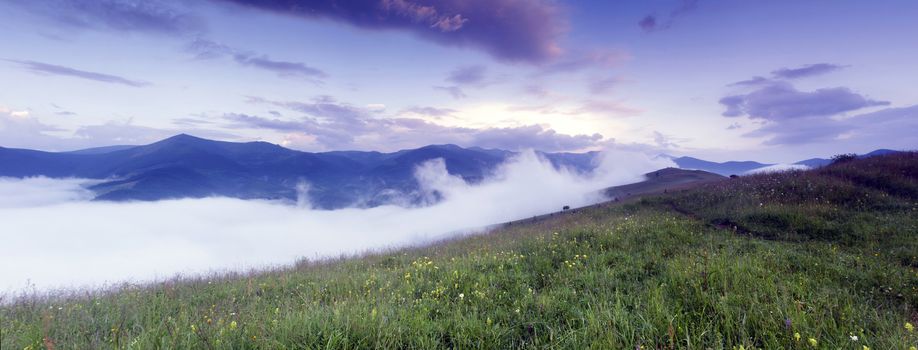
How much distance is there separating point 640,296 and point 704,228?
9981 millimetres

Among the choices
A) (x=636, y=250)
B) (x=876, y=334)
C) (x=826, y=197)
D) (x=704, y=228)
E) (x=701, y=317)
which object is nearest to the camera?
(x=876, y=334)

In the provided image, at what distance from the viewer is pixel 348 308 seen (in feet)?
18.0

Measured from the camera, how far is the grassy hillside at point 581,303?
174 inches

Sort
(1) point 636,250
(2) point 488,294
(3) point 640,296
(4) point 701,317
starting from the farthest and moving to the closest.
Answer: (1) point 636,250 < (2) point 488,294 < (3) point 640,296 < (4) point 701,317

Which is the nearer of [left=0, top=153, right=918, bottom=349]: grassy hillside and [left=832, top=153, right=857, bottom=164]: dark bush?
[left=0, top=153, right=918, bottom=349]: grassy hillside

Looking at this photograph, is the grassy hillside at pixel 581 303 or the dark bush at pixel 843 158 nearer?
the grassy hillside at pixel 581 303

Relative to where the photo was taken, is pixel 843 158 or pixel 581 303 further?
pixel 843 158

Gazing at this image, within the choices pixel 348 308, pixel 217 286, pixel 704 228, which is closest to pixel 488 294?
pixel 348 308

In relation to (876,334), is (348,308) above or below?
above

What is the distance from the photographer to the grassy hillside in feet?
14.5

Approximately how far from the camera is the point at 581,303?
236 inches

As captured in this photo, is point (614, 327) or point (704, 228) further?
point (704, 228)

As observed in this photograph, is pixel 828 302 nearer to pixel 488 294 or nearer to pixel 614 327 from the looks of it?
Result: pixel 614 327

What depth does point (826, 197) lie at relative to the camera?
54.2 ft
